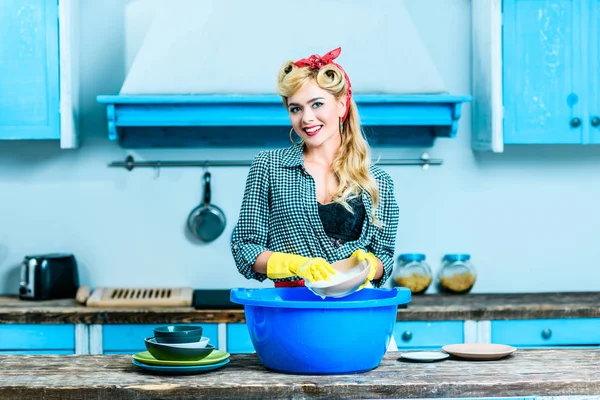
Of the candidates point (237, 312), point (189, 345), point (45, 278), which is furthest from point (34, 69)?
point (189, 345)

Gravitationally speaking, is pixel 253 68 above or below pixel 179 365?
above

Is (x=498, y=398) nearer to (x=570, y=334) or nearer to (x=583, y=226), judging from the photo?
(x=570, y=334)

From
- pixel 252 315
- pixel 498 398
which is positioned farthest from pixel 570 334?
pixel 252 315

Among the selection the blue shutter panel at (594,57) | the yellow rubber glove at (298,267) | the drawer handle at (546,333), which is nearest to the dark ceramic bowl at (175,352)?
the yellow rubber glove at (298,267)

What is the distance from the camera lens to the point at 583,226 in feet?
13.8

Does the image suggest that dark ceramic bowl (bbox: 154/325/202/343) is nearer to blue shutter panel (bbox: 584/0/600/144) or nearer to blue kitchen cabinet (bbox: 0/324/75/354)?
blue kitchen cabinet (bbox: 0/324/75/354)

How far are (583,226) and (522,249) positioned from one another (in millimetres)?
315

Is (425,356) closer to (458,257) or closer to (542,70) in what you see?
(458,257)

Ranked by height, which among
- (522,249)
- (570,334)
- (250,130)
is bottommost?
(570,334)

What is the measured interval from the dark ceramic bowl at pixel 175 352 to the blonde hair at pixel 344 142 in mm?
672

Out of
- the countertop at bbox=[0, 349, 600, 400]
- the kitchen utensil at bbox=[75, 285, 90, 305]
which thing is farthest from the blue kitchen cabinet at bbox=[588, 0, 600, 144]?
the kitchen utensil at bbox=[75, 285, 90, 305]

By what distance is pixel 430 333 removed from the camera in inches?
139

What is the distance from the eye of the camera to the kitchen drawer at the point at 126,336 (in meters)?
3.45

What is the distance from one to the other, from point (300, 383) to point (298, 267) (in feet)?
1.10
